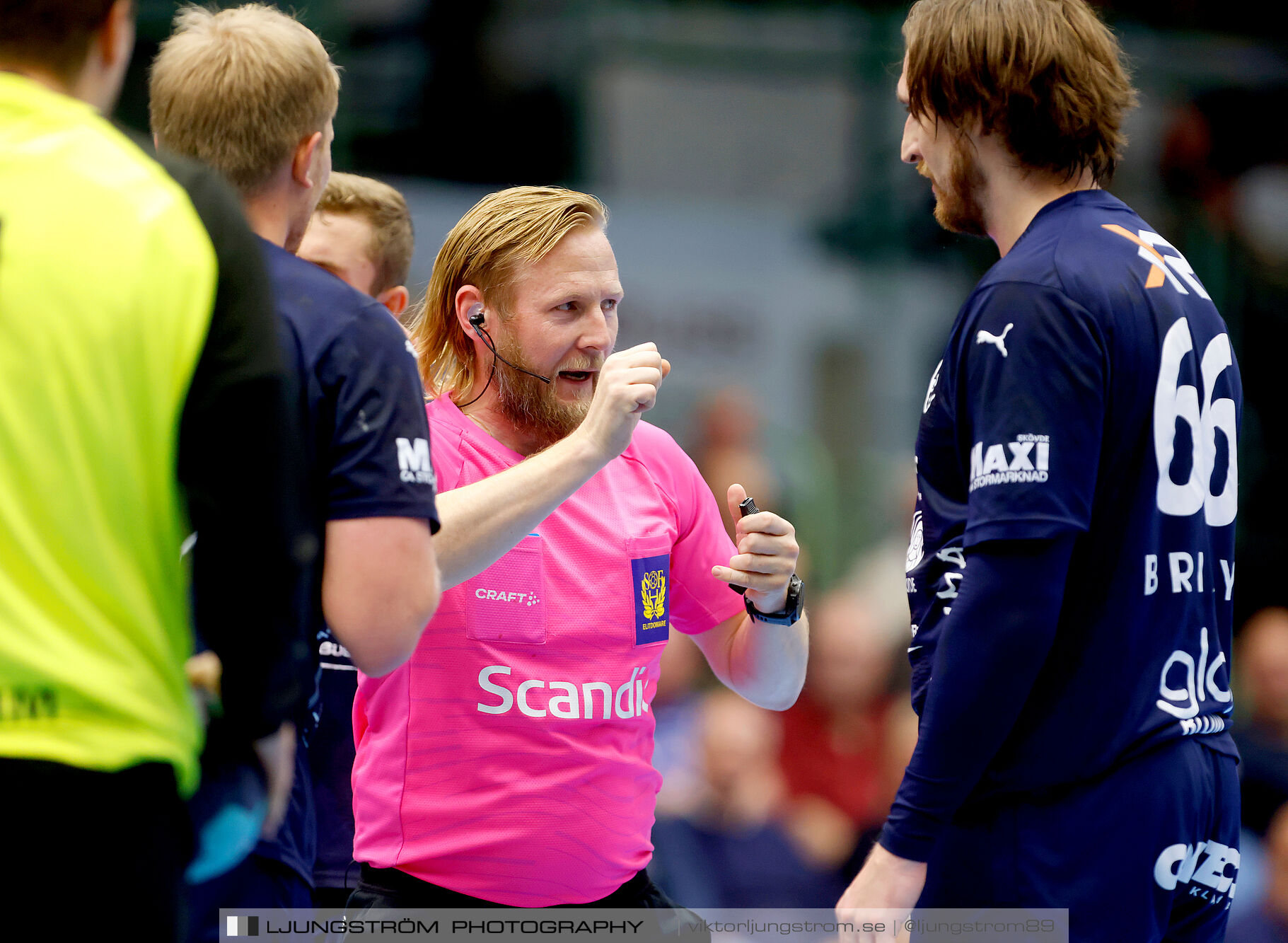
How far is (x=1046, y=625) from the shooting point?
2.14m

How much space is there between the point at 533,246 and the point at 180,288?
4.19 feet

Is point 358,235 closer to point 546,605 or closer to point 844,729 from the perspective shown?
point 546,605

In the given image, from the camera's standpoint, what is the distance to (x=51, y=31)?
158cm

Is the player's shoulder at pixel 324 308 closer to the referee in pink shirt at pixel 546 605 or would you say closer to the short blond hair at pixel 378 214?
the referee in pink shirt at pixel 546 605

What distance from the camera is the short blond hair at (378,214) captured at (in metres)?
3.24

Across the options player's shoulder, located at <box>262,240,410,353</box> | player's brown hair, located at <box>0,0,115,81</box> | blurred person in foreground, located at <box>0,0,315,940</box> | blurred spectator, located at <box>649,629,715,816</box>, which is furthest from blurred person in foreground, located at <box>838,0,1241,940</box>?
blurred spectator, located at <box>649,629,715,816</box>

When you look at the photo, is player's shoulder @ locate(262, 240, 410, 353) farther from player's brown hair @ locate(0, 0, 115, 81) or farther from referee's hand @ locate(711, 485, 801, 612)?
referee's hand @ locate(711, 485, 801, 612)

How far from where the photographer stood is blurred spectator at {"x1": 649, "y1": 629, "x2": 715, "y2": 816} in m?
5.89

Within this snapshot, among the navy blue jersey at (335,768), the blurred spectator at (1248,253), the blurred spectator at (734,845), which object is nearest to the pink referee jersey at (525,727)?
the navy blue jersey at (335,768)

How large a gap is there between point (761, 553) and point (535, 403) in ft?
1.91

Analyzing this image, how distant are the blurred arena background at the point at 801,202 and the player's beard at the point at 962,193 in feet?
14.1

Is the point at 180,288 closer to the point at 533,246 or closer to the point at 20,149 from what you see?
the point at 20,149

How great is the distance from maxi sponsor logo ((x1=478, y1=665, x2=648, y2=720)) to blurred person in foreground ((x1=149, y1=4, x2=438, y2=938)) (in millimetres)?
386

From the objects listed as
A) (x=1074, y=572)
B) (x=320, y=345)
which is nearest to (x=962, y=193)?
(x=1074, y=572)
